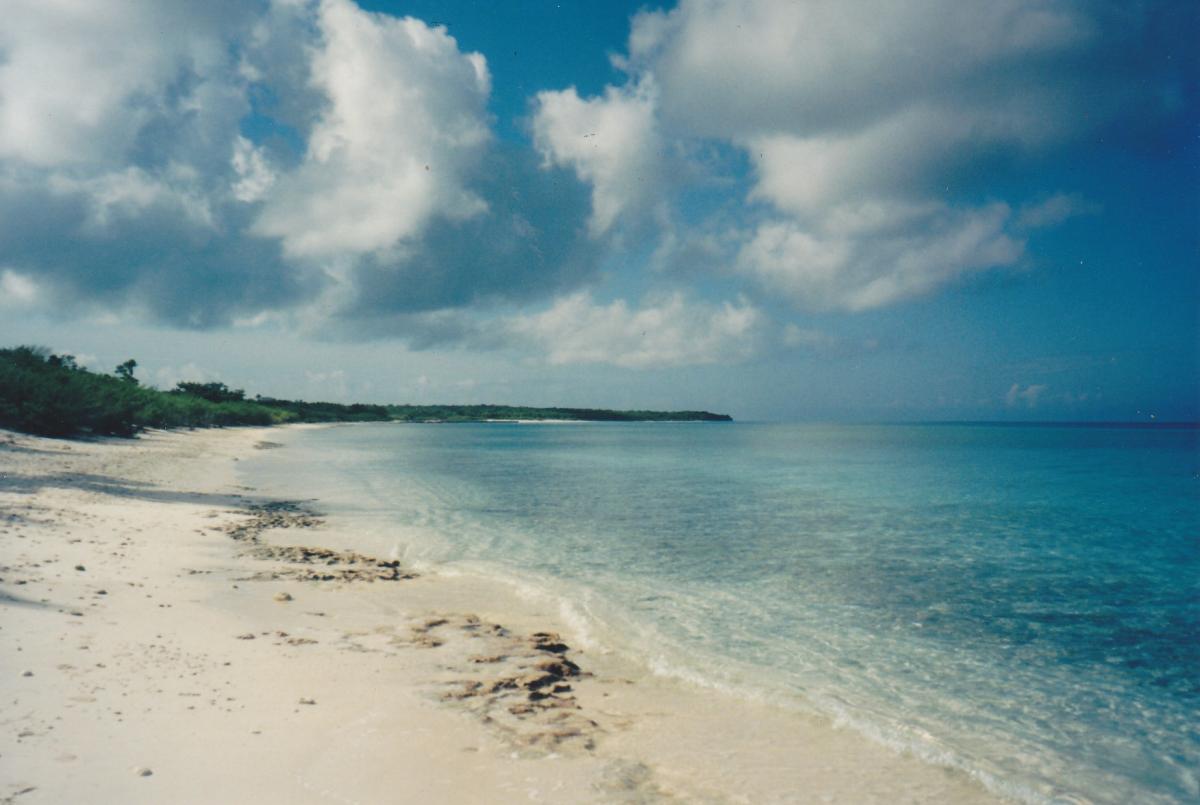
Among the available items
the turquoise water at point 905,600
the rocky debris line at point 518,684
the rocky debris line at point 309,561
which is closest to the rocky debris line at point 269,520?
the rocky debris line at point 309,561

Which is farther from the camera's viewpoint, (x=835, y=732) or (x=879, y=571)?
(x=879, y=571)

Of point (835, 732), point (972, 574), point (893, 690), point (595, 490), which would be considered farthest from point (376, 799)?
point (595, 490)

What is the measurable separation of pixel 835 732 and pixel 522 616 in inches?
204

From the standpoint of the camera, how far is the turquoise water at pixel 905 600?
705 cm

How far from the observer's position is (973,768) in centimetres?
623

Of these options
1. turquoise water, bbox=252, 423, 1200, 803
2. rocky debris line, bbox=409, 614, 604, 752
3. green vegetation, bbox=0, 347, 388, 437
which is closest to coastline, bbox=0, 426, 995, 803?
rocky debris line, bbox=409, 614, 604, 752

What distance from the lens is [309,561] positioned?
13.4m

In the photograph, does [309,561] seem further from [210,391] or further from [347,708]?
[210,391]

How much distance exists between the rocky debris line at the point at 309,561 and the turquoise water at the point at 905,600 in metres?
1.51

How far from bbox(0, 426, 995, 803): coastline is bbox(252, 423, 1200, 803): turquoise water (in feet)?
3.42

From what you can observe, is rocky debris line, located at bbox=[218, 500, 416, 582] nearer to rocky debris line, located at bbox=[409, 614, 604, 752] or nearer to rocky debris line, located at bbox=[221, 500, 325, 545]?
rocky debris line, located at bbox=[221, 500, 325, 545]

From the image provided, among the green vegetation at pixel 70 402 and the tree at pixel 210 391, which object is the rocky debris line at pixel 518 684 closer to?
the green vegetation at pixel 70 402

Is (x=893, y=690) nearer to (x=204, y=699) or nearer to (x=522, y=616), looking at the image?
(x=522, y=616)

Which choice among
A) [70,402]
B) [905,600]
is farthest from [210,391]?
[905,600]
